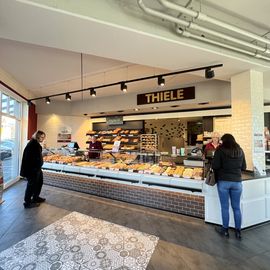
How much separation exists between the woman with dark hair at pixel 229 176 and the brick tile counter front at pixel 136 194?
1.96 ft

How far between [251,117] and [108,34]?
3.43 m

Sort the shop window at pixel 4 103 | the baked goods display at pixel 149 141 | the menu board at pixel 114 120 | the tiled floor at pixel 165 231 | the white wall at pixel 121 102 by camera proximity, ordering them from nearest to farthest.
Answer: the tiled floor at pixel 165 231
the white wall at pixel 121 102
the shop window at pixel 4 103
the baked goods display at pixel 149 141
the menu board at pixel 114 120

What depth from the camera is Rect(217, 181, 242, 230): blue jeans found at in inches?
128

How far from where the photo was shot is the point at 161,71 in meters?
5.53

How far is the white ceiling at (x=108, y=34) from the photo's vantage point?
8.13 ft

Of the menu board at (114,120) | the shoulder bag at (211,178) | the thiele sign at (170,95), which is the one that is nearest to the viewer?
the shoulder bag at (211,178)

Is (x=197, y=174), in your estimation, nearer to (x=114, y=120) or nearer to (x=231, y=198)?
(x=231, y=198)

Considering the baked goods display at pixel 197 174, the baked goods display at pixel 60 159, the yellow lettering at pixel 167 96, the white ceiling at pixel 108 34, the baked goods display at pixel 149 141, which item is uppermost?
the white ceiling at pixel 108 34

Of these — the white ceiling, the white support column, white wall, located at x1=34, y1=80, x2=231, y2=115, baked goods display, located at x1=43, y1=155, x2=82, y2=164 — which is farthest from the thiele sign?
baked goods display, located at x1=43, y1=155, x2=82, y2=164

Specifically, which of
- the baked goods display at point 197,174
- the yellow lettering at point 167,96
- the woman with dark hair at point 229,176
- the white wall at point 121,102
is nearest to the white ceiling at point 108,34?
the white wall at point 121,102

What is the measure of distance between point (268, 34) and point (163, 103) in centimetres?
351

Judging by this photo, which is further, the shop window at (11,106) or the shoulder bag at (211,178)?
the shop window at (11,106)

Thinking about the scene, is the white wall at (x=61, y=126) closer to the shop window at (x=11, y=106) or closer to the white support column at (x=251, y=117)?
the shop window at (x=11, y=106)

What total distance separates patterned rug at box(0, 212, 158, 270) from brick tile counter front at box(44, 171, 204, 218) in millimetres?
1111
